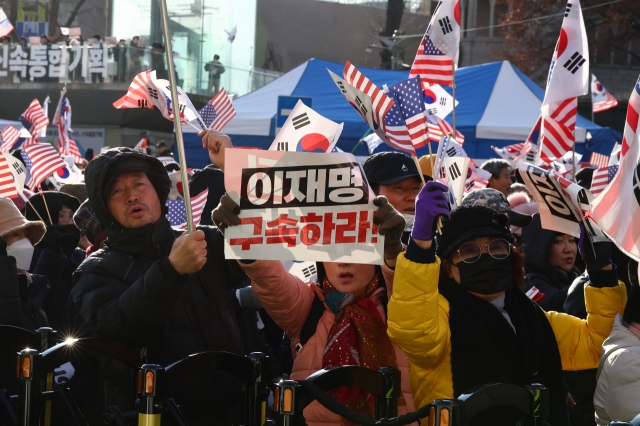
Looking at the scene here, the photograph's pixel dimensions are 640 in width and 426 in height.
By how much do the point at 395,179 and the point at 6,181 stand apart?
385cm

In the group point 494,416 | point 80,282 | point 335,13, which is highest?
point 335,13

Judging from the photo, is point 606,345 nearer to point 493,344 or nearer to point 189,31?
point 493,344

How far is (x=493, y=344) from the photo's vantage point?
315 cm

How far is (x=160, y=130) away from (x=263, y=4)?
47.0ft

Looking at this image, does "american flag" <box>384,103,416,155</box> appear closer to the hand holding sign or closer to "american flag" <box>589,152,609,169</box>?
the hand holding sign

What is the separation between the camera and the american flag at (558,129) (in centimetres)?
660

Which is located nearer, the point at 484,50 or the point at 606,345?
the point at 606,345

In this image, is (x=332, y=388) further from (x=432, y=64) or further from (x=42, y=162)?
(x=42, y=162)

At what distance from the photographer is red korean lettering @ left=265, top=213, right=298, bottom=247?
3.10m

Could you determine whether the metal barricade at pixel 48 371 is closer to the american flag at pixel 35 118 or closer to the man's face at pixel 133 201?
the man's face at pixel 133 201

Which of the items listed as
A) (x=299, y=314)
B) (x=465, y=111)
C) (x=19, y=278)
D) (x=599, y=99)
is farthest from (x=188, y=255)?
(x=599, y=99)

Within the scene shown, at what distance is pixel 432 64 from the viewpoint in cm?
726

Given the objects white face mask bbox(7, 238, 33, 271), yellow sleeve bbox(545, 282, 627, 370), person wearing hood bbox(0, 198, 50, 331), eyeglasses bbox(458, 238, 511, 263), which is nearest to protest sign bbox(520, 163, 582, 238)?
yellow sleeve bbox(545, 282, 627, 370)

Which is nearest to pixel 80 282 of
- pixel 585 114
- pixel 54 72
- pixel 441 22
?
pixel 441 22
